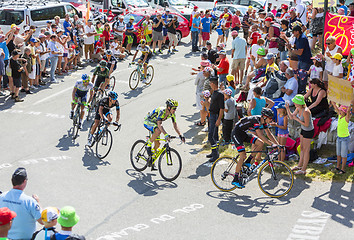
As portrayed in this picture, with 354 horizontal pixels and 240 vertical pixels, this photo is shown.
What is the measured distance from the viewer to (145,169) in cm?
1217

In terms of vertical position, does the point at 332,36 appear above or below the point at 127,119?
above

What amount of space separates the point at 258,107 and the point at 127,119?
485 centimetres

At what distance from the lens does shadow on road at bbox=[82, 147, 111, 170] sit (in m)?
12.2

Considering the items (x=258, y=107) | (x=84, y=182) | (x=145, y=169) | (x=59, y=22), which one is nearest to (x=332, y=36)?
(x=258, y=107)

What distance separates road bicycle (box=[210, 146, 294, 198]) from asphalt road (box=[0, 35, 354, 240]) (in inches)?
7.9

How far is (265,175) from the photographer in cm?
1080

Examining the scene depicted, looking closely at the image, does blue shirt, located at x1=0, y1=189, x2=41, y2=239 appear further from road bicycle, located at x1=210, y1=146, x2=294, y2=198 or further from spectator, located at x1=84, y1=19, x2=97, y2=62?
spectator, located at x1=84, y1=19, x2=97, y2=62

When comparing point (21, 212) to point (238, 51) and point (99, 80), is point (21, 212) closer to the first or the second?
point (99, 80)

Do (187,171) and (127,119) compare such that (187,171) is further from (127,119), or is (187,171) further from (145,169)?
(127,119)

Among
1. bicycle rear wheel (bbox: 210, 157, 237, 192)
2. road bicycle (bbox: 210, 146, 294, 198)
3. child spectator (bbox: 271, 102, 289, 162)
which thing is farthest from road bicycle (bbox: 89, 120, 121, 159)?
child spectator (bbox: 271, 102, 289, 162)

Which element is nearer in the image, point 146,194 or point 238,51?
point 146,194

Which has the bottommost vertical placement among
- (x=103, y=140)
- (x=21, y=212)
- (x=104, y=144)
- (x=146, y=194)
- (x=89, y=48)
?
(x=146, y=194)

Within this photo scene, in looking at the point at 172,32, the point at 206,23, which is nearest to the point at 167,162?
the point at 172,32

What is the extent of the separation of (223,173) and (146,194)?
5.73ft
